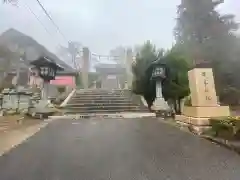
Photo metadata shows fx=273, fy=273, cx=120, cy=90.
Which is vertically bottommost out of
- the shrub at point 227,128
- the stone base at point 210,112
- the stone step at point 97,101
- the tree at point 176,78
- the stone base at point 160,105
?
the shrub at point 227,128

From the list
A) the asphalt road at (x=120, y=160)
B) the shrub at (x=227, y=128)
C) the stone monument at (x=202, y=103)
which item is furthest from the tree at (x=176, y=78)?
the asphalt road at (x=120, y=160)

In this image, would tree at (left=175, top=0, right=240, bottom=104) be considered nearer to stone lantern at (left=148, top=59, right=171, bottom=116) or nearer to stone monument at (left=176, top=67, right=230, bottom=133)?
stone lantern at (left=148, top=59, right=171, bottom=116)

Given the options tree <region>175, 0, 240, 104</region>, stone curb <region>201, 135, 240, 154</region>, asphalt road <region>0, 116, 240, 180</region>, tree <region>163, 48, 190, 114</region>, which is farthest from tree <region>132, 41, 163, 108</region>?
asphalt road <region>0, 116, 240, 180</region>

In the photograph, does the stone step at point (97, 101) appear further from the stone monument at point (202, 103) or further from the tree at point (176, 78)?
the stone monument at point (202, 103)

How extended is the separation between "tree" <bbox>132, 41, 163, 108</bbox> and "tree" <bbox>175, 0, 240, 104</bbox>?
25.3ft

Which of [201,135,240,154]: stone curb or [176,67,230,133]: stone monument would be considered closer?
[201,135,240,154]: stone curb

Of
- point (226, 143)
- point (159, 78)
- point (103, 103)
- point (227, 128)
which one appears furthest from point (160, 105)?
point (226, 143)

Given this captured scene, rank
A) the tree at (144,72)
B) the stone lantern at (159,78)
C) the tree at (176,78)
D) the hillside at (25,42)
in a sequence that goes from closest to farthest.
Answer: the stone lantern at (159,78)
the tree at (176,78)
the tree at (144,72)
the hillside at (25,42)

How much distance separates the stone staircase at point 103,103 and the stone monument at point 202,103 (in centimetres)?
779

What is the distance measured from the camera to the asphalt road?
4.26 m

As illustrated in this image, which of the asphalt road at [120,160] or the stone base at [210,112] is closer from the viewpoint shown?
the asphalt road at [120,160]

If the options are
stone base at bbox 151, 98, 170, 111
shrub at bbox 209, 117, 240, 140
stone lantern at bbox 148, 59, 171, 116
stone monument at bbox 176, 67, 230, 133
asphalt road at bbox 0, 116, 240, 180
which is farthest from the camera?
stone lantern at bbox 148, 59, 171, 116

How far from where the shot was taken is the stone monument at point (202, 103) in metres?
9.40

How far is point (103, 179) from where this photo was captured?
4.03 meters
